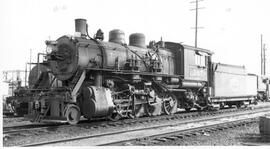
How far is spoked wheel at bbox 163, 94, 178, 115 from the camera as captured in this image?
17.8 m

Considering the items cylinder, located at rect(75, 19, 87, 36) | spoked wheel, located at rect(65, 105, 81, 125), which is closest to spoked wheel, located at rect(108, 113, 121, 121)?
spoked wheel, located at rect(65, 105, 81, 125)

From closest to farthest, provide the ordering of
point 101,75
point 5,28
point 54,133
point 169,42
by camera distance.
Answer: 1. point 5,28
2. point 54,133
3. point 101,75
4. point 169,42

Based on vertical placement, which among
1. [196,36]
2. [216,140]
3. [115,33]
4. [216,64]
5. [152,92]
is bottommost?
[216,140]

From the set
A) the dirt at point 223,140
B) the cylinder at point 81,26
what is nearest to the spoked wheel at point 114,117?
the cylinder at point 81,26

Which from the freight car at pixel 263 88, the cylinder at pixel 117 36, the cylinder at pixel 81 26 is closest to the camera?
the cylinder at pixel 81 26

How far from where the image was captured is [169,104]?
59.3 feet

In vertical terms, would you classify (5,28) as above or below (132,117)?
above

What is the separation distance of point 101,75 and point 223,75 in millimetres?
11310

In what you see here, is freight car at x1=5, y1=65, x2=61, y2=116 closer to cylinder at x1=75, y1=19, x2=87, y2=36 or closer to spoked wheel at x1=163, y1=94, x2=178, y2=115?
cylinder at x1=75, y1=19, x2=87, y2=36

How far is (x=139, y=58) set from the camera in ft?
53.5

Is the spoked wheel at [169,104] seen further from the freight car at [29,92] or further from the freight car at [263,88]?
the freight car at [263,88]

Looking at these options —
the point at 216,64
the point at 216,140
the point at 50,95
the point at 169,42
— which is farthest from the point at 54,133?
the point at 216,64

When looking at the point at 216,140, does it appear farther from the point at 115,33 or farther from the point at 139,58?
the point at 115,33

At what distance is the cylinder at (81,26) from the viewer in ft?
47.8
